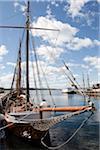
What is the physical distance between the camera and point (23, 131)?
80.6 feet

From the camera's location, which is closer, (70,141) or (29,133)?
(29,133)

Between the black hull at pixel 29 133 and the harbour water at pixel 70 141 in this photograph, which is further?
the black hull at pixel 29 133

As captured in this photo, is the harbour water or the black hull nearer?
the harbour water

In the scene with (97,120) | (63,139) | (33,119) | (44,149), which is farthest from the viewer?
(97,120)

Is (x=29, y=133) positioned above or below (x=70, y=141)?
above

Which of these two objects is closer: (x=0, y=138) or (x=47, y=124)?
(x=47, y=124)

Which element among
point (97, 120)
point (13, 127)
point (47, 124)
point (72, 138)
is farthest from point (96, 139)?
point (97, 120)

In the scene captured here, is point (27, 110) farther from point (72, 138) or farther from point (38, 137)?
point (72, 138)

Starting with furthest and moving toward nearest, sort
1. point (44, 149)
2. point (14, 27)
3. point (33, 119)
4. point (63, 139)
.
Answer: point (14, 27)
point (63, 139)
point (33, 119)
point (44, 149)

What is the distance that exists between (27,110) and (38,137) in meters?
2.86

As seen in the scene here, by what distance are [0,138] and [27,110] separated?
12.1ft

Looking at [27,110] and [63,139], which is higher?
[27,110]

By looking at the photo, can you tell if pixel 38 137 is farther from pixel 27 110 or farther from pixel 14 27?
pixel 14 27

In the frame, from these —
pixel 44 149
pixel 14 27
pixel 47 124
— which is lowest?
pixel 44 149
